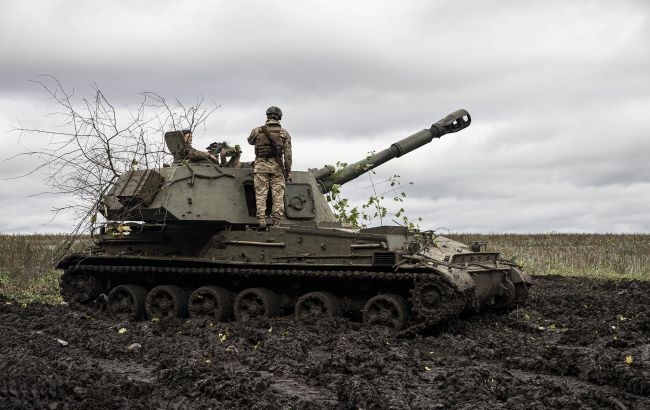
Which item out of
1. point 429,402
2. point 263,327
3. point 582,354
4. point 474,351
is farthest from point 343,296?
point 429,402


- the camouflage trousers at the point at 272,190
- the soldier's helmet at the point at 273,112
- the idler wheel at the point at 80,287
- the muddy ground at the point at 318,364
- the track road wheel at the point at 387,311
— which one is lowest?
the muddy ground at the point at 318,364

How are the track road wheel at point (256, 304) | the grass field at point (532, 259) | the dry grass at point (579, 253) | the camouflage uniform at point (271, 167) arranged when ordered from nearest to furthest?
1. the track road wheel at point (256, 304)
2. the camouflage uniform at point (271, 167)
3. the grass field at point (532, 259)
4. the dry grass at point (579, 253)

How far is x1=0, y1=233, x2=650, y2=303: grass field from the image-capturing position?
2091 cm

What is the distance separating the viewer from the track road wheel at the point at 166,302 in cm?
1346

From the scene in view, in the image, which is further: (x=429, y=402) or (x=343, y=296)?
(x=343, y=296)

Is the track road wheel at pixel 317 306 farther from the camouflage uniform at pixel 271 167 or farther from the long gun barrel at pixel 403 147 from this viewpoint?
the long gun barrel at pixel 403 147

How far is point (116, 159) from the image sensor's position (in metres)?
13.7

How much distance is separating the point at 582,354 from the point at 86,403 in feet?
18.3

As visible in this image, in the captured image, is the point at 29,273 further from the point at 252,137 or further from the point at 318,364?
the point at 318,364

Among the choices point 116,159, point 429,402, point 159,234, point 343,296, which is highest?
point 116,159

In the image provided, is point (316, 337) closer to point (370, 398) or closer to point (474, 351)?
point (474, 351)

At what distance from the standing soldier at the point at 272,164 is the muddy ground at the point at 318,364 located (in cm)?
198

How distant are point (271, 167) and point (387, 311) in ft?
10.4

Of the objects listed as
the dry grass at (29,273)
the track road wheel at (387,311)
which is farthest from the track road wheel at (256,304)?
the dry grass at (29,273)
